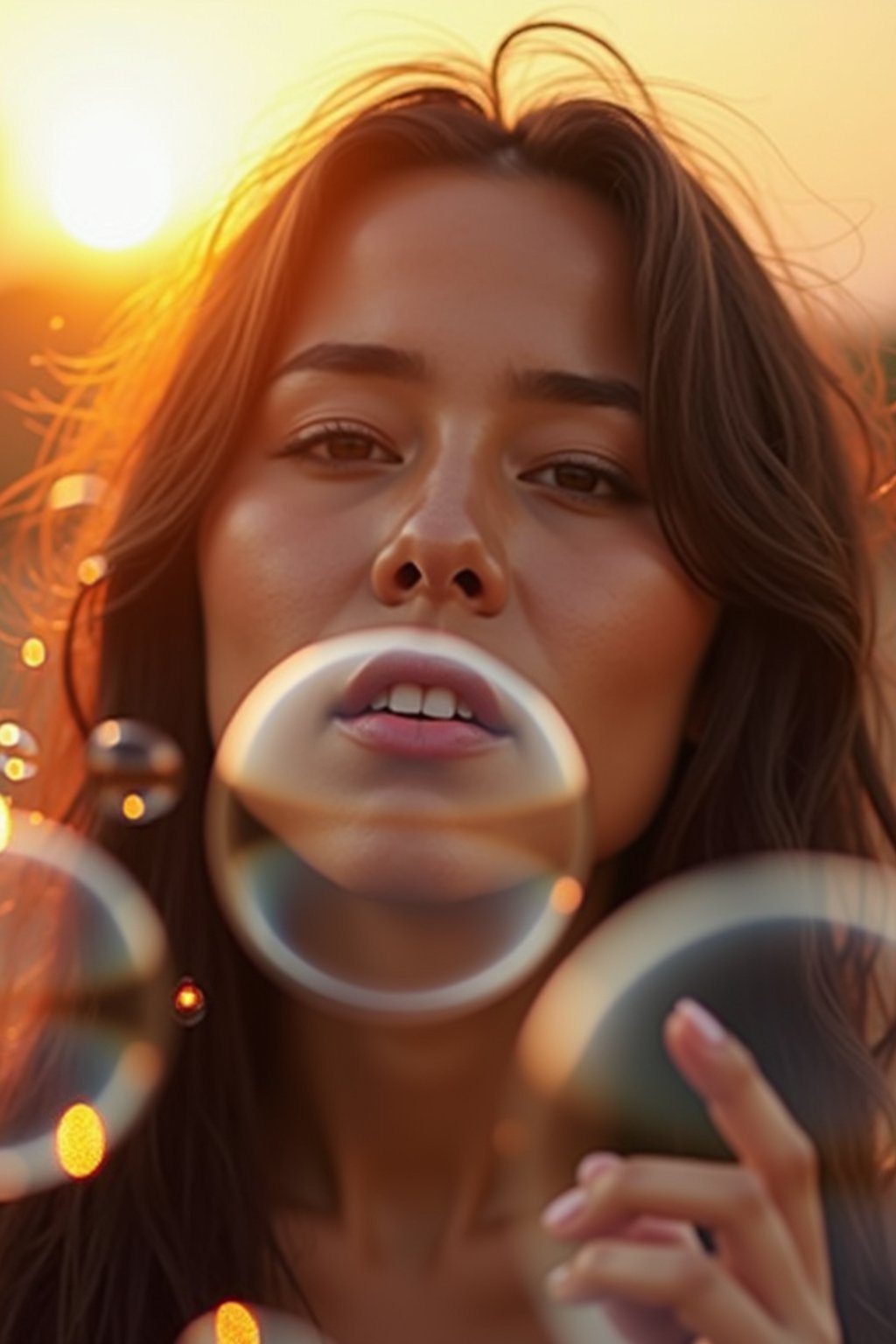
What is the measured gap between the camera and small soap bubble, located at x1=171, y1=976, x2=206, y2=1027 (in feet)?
5.33

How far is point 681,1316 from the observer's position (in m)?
1.00

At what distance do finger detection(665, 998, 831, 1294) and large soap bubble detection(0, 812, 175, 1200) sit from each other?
0.66m

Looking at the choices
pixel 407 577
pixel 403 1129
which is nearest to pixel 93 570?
pixel 407 577

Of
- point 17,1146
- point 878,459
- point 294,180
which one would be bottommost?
point 17,1146

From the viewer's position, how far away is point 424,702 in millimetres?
1406

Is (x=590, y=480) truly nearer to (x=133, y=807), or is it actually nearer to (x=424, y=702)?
(x=424, y=702)

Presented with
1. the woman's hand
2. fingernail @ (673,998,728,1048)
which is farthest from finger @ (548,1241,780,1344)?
fingernail @ (673,998,728,1048)

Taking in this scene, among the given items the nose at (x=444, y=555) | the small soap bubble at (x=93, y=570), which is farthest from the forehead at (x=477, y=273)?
the small soap bubble at (x=93, y=570)

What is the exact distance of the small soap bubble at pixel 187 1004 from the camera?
5.33 ft

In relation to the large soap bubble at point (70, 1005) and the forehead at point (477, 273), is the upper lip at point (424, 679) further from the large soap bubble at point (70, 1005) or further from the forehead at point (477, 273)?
the large soap bubble at point (70, 1005)

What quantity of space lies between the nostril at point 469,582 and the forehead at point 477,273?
0.16 m

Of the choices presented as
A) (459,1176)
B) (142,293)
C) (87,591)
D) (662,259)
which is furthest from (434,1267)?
(142,293)

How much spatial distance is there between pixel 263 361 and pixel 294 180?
0.49ft

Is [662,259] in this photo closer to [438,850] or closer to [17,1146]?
[438,850]
